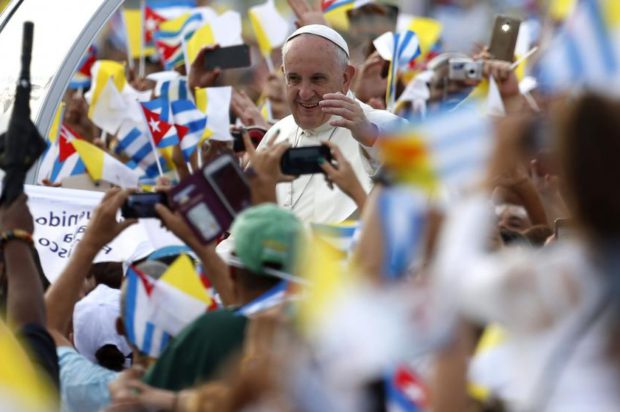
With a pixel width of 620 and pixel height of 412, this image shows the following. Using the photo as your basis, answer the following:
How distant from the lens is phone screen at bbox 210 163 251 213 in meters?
4.36

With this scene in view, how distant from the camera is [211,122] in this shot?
8422 millimetres

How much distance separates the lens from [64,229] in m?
6.71

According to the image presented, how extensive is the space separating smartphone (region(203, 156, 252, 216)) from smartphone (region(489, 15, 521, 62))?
4.29 metres

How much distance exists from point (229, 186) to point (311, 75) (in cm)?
249

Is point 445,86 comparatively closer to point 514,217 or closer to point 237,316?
point 514,217

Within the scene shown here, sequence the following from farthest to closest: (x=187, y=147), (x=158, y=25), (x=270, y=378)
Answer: (x=158, y=25), (x=187, y=147), (x=270, y=378)

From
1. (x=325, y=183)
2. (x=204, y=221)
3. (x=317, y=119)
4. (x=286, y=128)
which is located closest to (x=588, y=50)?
(x=204, y=221)

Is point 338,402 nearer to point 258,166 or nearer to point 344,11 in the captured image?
point 258,166

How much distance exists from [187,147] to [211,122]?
8.6 inches

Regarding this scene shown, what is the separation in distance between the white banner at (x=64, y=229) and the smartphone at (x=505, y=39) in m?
2.70

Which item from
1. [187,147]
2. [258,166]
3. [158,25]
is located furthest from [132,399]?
[158,25]

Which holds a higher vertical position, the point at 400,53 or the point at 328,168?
the point at 328,168

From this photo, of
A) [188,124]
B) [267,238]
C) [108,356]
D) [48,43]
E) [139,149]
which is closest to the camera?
[267,238]

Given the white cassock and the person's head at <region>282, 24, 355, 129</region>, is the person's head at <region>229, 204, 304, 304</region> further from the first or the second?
the person's head at <region>282, 24, 355, 129</region>
